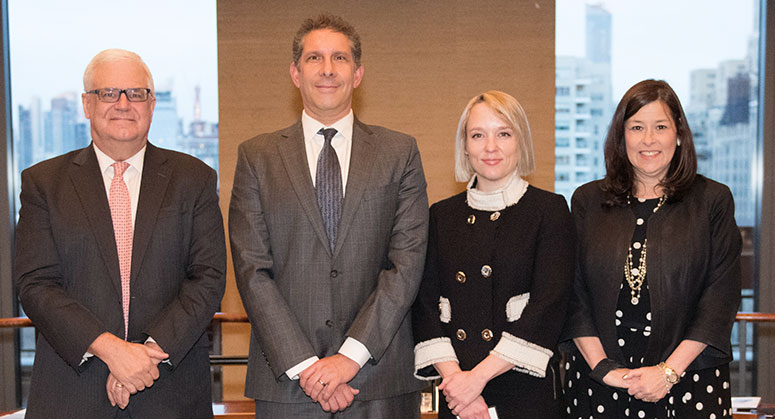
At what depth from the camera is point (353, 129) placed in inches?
103

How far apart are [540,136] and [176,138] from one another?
303 cm

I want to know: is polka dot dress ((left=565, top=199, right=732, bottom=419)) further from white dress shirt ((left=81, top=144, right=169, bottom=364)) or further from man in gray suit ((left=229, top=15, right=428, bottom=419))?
white dress shirt ((left=81, top=144, right=169, bottom=364))

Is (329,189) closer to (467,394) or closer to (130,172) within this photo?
(130,172)

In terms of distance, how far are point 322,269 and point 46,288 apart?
0.90 metres

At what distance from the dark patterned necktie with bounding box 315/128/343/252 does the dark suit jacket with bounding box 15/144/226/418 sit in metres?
0.43

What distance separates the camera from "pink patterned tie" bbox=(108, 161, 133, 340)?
2430mm

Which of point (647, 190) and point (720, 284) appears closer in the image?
point (720, 284)

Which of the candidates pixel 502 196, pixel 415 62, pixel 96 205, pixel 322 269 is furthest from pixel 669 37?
pixel 96 205

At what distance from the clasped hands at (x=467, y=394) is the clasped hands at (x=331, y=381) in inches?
12.5

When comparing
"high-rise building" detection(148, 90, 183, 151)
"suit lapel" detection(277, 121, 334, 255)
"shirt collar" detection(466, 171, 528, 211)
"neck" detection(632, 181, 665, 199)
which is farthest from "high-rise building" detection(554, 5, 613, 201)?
"suit lapel" detection(277, 121, 334, 255)

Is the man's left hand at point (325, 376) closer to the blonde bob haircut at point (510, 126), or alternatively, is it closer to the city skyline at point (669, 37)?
the blonde bob haircut at point (510, 126)

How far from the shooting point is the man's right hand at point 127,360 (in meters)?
2.29

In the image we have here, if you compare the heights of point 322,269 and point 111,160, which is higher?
point 111,160

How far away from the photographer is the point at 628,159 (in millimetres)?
2682
